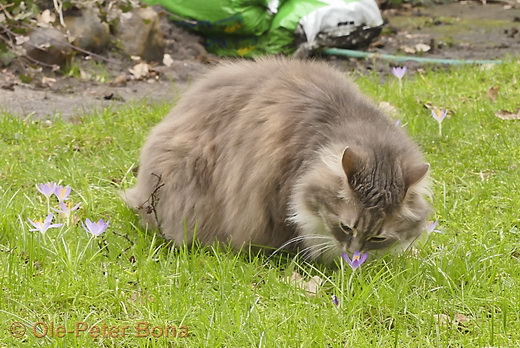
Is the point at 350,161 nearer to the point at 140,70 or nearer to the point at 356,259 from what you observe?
the point at 356,259

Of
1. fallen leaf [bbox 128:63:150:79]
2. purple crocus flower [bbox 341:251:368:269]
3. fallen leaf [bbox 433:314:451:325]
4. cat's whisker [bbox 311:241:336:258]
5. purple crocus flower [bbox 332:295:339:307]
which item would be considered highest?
purple crocus flower [bbox 341:251:368:269]

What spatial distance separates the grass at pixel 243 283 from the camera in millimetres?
2658

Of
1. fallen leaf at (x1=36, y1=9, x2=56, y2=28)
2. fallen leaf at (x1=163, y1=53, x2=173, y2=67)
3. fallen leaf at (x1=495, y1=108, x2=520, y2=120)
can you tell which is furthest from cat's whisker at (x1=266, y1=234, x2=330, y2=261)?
fallen leaf at (x1=36, y1=9, x2=56, y2=28)

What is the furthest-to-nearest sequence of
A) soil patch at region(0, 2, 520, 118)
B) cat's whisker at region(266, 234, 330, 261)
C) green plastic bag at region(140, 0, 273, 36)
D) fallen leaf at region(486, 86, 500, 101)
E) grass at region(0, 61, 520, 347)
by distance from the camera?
green plastic bag at region(140, 0, 273, 36) < soil patch at region(0, 2, 520, 118) < fallen leaf at region(486, 86, 500, 101) < cat's whisker at region(266, 234, 330, 261) < grass at region(0, 61, 520, 347)

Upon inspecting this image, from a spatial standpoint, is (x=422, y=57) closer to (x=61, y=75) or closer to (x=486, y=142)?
(x=486, y=142)

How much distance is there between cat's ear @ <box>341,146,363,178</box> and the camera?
2924mm

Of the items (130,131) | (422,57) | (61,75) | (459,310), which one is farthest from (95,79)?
(459,310)

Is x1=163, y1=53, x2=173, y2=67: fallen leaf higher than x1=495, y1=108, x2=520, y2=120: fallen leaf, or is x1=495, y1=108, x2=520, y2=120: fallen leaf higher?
x1=495, y1=108, x2=520, y2=120: fallen leaf

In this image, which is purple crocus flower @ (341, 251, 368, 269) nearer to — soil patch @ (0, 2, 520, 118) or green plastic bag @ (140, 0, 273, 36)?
soil patch @ (0, 2, 520, 118)

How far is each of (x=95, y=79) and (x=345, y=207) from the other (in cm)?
410

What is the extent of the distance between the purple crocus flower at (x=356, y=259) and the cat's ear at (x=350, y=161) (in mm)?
349

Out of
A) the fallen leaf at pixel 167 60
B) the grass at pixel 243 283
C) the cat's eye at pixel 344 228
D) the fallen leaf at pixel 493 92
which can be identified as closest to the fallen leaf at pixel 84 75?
the fallen leaf at pixel 167 60

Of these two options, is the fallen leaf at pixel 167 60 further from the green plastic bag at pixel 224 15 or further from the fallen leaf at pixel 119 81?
the fallen leaf at pixel 119 81

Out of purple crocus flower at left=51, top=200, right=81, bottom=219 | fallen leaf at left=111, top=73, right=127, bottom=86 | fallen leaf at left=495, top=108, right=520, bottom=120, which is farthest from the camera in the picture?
fallen leaf at left=111, top=73, right=127, bottom=86
